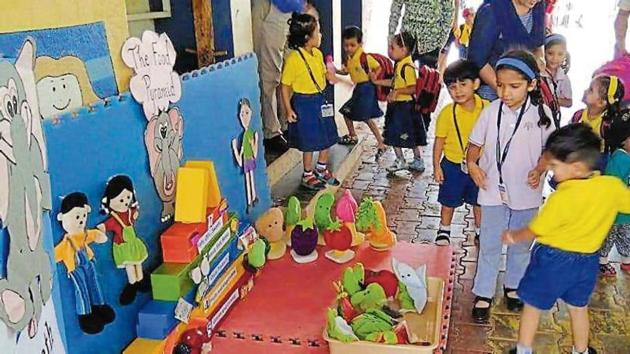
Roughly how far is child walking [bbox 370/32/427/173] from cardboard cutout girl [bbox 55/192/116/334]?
313 centimetres

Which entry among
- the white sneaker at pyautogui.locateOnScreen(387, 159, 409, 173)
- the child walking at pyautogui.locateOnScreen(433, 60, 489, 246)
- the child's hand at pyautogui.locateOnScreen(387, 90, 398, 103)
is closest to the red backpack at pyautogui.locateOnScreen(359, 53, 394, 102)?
the child's hand at pyautogui.locateOnScreen(387, 90, 398, 103)

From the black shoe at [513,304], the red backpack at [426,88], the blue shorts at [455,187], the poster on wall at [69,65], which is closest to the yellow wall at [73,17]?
the poster on wall at [69,65]

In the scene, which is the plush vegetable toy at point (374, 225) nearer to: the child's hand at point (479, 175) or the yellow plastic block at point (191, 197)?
the child's hand at point (479, 175)

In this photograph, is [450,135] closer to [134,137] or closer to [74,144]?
[134,137]

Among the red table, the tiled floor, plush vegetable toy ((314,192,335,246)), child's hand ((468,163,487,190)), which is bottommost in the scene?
the tiled floor

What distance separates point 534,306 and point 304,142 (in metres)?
2.39

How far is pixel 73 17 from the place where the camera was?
2355 mm

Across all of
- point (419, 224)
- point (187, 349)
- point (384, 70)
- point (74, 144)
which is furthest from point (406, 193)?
point (74, 144)

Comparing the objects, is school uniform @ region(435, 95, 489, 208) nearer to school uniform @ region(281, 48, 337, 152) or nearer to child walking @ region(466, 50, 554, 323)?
child walking @ region(466, 50, 554, 323)

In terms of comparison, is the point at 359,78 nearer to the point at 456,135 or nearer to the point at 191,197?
the point at 456,135

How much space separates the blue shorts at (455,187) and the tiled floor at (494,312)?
0.37 meters

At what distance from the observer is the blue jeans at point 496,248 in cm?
308

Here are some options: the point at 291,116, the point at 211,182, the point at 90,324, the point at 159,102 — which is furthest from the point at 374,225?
the point at 90,324

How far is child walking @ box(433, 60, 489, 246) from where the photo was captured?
11.1ft
